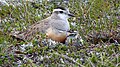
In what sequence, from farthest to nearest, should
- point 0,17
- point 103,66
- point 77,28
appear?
point 0,17 < point 77,28 < point 103,66

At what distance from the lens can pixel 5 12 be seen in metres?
11.3

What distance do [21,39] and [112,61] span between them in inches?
86.9

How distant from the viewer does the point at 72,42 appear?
880 centimetres

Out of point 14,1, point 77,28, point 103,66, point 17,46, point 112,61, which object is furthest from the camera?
point 14,1

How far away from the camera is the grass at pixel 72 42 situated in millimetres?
7852

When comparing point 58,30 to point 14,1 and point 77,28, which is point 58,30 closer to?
point 77,28

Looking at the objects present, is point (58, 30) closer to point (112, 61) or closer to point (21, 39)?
point (21, 39)

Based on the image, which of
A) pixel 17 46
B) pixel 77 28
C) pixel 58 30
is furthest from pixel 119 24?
pixel 17 46

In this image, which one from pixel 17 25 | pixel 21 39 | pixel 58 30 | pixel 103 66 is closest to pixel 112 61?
pixel 103 66

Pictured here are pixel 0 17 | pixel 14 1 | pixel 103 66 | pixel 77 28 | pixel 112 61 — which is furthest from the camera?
pixel 14 1

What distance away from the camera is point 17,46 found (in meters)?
8.71

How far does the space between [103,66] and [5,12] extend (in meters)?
4.78

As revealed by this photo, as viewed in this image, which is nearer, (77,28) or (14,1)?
(77,28)

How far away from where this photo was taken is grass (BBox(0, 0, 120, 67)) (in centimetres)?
785
